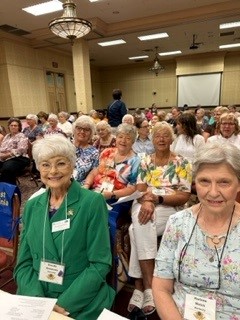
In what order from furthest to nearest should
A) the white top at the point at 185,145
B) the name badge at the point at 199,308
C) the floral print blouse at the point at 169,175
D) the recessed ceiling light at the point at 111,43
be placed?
the recessed ceiling light at the point at 111,43 → the white top at the point at 185,145 → the floral print blouse at the point at 169,175 → the name badge at the point at 199,308

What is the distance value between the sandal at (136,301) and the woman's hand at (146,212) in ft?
1.68

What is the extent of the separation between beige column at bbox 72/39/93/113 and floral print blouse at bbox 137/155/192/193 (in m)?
6.40

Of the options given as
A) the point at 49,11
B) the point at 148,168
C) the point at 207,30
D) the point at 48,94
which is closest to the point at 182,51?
the point at 207,30

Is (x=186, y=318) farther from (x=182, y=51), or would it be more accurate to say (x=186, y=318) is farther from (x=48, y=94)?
(x=182, y=51)

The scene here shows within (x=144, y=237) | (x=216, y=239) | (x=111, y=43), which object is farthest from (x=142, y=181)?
(x=111, y=43)

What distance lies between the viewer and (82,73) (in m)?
8.01

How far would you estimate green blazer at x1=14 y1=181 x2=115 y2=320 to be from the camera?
46.6 inches

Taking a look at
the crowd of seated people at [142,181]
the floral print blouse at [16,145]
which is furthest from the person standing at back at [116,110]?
the crowd of seated people at [142,181]

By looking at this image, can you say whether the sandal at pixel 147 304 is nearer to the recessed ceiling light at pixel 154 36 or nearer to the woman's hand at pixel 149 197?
the woman's hand at pixel 149 197

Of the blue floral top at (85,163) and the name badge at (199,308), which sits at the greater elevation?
the blue floral top at (85,163)

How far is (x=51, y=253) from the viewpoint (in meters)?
1.22

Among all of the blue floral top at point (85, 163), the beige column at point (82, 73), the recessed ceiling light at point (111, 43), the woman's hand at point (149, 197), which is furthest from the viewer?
the recessed ceiling light at point (111, 43)

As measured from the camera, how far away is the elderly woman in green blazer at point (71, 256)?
118 cm

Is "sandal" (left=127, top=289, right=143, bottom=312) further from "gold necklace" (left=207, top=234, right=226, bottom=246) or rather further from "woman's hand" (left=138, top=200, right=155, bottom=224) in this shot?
"gold necklace" (left=207, top=234, right=226, bottom=246)
